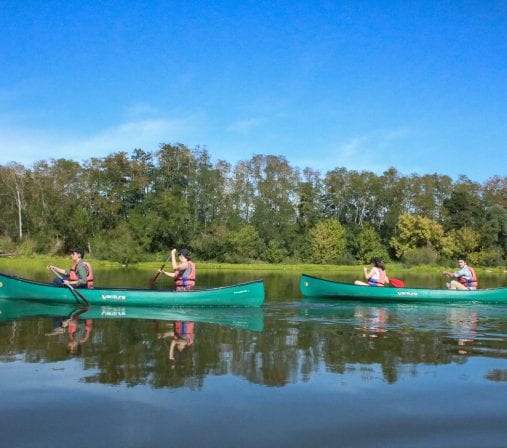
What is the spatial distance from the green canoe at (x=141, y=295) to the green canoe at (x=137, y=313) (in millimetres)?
152

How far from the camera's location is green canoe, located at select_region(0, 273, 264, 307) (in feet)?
47.3

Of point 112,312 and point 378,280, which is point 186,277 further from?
point 378,280

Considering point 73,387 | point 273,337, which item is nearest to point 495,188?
point 273,337

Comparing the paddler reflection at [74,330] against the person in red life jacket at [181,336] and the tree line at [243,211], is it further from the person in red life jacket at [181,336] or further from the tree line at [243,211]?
the tree line at [243,211]

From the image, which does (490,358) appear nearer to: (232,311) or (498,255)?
(232,311)

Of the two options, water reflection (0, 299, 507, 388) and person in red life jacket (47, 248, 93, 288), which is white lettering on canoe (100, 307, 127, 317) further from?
person in red life jacket (47, 248, 93, 288)

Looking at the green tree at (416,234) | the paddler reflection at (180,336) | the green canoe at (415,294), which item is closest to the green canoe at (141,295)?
the paddler reflection at (180,336)

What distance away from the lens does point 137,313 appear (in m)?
13.6

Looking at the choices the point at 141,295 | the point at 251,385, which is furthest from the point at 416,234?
the point at 251,385

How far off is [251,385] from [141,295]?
7.92m

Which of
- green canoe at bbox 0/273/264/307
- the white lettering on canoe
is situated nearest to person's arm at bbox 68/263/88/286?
green canoe at bbox 0/273/264/307

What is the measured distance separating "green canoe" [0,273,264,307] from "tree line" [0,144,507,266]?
32379mm

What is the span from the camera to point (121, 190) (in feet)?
179

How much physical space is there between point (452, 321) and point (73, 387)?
9.44 m
